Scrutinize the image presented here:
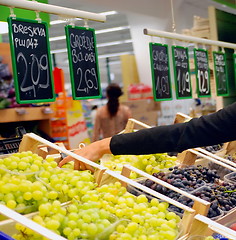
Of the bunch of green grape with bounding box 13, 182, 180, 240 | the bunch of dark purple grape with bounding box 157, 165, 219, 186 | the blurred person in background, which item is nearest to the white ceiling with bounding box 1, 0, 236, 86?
the blurred person in background

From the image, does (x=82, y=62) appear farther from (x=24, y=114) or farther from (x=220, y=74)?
(x=220, y=74)

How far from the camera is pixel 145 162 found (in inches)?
105

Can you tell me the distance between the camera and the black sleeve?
A: 1.85 meters

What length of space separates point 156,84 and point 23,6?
1.94 metres

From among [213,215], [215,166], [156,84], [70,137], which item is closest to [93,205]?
[213,215]

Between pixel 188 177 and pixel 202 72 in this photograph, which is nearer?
pixel 188 177

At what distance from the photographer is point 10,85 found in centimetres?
514

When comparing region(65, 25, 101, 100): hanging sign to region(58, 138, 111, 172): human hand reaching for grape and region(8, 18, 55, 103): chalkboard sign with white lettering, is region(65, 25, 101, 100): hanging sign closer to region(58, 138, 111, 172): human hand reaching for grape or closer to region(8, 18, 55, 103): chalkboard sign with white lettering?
region(8, 18, 55, 103): chalkboard sign with white lettering

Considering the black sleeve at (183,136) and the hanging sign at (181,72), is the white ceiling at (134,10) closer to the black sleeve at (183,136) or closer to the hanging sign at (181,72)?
the hanging sign at (181,72)

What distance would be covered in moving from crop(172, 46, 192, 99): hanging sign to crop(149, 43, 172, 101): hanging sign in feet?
0.52

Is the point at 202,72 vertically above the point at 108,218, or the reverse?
the point at 202,72

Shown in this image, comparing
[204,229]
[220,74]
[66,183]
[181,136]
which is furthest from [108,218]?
[220,74]

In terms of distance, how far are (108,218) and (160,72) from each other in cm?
275

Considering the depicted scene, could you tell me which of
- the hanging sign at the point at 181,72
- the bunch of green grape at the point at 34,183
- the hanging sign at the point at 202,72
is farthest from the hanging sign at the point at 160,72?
the bunch of green grape at the point at 34,183
